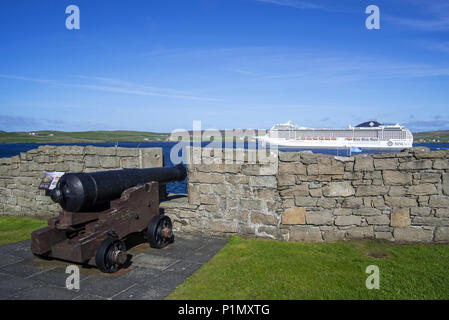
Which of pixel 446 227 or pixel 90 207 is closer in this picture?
pixel 90 207

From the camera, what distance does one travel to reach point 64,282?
4078 millimetres

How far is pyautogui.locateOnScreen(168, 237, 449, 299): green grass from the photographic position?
378cm

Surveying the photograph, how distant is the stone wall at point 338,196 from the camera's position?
552 cm

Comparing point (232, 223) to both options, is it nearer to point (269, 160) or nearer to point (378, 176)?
point (269, 160)

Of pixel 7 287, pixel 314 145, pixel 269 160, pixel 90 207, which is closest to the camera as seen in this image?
pixel 7 287

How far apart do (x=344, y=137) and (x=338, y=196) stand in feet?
251

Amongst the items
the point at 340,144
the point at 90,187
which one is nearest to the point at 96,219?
the point at 90,187

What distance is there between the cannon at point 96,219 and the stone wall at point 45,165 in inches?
72.2

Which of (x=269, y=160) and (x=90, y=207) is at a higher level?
(x=269, y=160)

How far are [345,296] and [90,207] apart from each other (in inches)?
138

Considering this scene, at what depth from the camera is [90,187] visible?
4.24 m

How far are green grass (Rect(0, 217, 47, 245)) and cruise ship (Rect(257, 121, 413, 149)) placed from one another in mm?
62911

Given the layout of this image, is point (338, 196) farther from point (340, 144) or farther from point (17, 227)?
point (340, 144)

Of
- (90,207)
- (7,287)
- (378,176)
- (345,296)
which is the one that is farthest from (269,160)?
(7,287)
